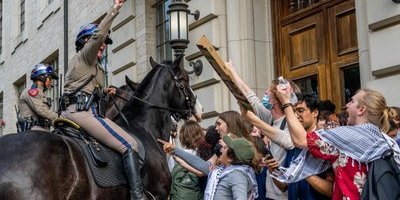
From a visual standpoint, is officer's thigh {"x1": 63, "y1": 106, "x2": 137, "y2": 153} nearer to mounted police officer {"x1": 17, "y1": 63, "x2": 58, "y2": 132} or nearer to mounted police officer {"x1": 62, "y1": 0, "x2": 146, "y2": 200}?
mounted police officer {"x1": 62, "y1": 0, "x2": 146, "y2": 200}

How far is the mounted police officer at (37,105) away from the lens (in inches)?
358

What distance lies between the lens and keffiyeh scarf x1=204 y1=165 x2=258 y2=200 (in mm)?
5855

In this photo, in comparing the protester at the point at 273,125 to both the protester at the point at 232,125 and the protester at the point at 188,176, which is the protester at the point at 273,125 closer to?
the protester at the point at 232,125

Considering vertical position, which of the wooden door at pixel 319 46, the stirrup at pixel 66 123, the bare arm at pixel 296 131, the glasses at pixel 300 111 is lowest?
the bare arm at pixel 296 131

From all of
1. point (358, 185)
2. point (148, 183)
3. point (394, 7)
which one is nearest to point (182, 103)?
point (148, 183)

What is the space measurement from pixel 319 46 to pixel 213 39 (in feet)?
7.31

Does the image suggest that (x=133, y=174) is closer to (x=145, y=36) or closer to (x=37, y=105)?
(x=37, y=105)

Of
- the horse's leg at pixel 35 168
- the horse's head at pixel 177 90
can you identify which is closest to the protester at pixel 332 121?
the horse's head at pixel 177 90

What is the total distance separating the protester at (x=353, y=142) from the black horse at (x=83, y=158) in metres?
2.28

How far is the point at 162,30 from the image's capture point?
14.2 m

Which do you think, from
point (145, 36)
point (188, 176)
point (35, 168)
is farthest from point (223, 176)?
point (145, 36)

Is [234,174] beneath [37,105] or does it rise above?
beneath

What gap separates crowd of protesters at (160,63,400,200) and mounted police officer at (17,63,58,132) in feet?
8.92

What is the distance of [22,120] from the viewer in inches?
370
